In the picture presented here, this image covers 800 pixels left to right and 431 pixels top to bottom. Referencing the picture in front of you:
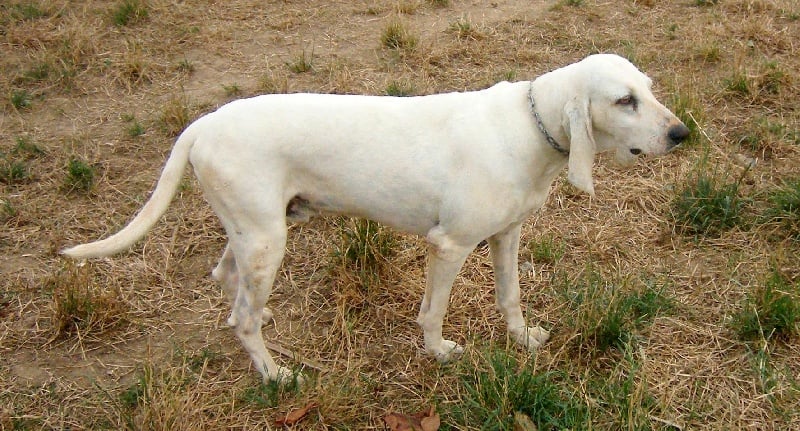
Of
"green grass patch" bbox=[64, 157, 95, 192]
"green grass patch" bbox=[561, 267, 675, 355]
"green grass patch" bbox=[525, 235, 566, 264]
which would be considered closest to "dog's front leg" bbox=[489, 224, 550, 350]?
"green grass patch" bbox=[561, 267, 675, 355]

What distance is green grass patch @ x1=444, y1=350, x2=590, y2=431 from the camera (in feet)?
8.62

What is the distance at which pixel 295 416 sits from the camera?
110 inches

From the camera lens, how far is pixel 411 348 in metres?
3.28

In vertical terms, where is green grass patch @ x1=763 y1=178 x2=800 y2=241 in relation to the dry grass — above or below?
above

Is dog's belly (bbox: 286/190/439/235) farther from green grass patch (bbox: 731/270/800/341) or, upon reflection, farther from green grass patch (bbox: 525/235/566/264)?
green grass patch (bbox: 731/270/800/341)

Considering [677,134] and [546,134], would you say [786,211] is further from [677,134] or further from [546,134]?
[546,134]

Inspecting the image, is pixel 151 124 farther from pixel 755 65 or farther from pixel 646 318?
pixel 755 65

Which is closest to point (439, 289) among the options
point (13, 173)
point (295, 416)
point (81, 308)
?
point (295, 416)

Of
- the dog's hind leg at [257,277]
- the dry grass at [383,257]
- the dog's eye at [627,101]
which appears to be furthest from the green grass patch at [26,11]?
the dog's eye at [627,101]

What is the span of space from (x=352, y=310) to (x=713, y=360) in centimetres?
163

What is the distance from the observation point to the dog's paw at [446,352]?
3.14m

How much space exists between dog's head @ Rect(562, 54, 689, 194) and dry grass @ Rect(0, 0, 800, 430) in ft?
2.64

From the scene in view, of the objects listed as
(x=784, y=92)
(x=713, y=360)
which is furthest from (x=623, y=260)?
(x=784, y=92)

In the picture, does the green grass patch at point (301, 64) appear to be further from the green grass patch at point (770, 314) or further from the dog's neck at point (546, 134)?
the green grass patch at point (770, 314)
